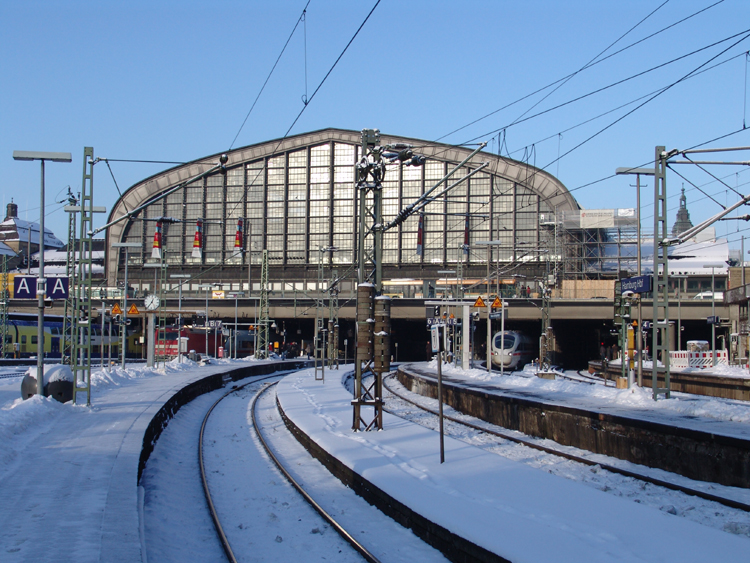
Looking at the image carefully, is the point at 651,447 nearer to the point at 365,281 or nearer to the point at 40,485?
the point at 365,281

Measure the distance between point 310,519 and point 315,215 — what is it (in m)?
78.4

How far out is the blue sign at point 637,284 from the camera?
23.1m

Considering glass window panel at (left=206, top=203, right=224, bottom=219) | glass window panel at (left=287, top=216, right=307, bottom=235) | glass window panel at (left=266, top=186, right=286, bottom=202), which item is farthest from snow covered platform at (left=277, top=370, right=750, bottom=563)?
glass window panel at (left=206, top=203, right=224, bottom=219)

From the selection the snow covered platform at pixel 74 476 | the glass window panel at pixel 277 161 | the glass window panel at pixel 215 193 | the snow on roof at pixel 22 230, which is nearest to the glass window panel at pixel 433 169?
the glass window panel at pixel 277 161

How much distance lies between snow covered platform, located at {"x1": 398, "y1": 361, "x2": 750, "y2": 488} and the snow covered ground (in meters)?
0.29

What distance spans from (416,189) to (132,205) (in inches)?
1493

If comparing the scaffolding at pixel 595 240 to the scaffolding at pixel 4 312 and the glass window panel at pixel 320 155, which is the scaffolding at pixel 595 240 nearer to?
the glass window panel at pixel 320 155

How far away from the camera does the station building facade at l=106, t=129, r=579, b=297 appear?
85.0 meters

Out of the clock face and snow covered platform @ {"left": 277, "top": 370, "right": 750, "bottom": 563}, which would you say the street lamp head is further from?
the clock face

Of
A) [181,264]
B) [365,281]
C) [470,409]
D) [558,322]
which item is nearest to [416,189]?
[558,322]

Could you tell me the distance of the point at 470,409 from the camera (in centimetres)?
2745

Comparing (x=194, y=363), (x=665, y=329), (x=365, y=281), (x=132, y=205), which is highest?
(x=132, y=205)

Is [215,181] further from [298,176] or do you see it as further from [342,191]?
[342,191]

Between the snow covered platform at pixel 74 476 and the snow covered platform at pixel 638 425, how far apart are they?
35.5 feet
